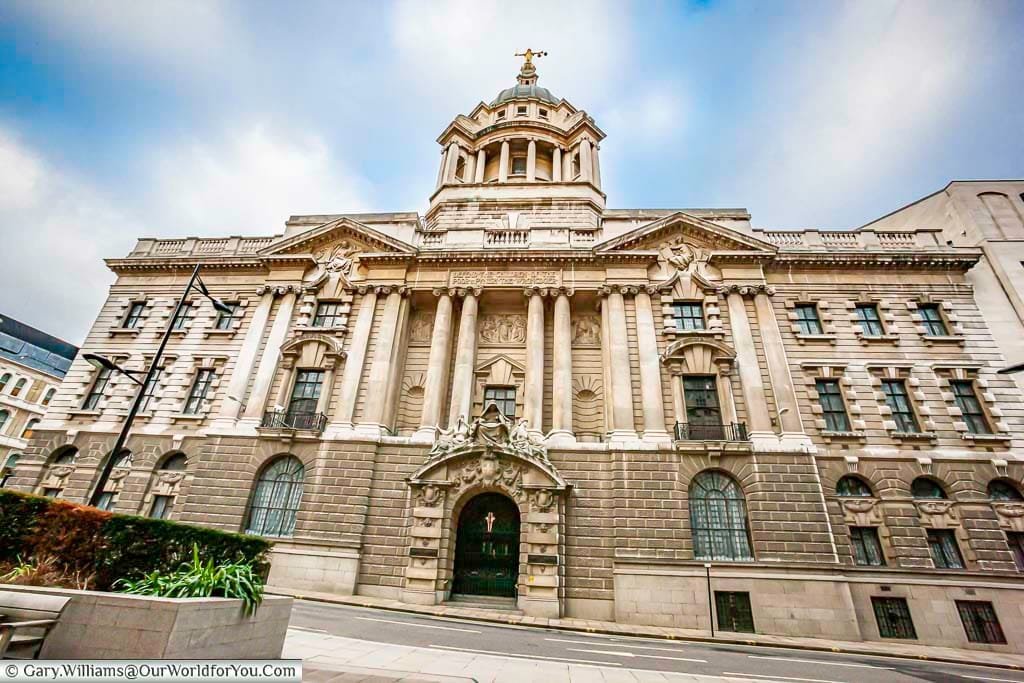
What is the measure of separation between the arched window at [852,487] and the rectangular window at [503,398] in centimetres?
1393

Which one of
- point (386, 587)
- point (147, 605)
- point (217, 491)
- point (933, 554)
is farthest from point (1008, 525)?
point (217, 491)

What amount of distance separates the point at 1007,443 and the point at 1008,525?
11.0ft

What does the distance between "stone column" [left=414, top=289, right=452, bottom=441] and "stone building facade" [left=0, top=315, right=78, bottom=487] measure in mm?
44949

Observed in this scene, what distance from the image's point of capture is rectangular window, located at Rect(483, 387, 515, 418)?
21.3m

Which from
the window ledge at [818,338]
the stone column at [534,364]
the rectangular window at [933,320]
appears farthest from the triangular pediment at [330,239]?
the rectangular window at [933,320]

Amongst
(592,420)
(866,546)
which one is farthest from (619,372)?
(866,546)

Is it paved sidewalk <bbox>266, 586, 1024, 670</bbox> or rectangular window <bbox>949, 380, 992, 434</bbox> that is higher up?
rectangular window <bbox>949, 380, 992, 434</bbox>

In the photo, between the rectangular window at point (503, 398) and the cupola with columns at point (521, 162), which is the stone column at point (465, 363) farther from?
the cupola with columns at point (521, 162)

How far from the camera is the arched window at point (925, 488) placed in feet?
57.9

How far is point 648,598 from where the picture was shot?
1596 centimetres

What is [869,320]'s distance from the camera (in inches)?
845

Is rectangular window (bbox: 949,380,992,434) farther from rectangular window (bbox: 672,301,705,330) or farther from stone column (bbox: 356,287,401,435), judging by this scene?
stone column (bbox: 356,287,401,435)

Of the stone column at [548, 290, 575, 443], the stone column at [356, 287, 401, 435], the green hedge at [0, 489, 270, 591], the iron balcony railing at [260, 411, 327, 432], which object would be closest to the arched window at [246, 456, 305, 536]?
the iron balcony railing at [260, 411, 327, 432]

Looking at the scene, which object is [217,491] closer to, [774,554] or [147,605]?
[147,605]
